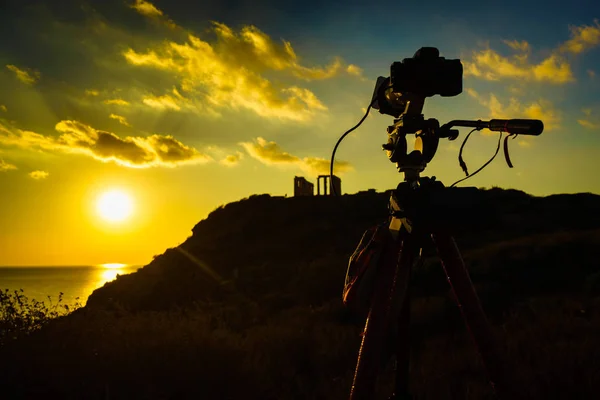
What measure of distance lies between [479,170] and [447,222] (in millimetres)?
606

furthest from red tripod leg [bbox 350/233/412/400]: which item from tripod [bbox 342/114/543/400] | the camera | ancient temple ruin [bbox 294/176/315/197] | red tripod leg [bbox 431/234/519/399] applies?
ancient temple ruin [bbox 294/176/315/197]

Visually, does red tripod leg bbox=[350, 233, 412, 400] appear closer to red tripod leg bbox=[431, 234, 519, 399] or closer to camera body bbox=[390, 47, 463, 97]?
red tripod leg bbox=[431, 234, 519, 399]

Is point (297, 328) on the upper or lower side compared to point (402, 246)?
lower

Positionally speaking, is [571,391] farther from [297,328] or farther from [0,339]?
[0,339]

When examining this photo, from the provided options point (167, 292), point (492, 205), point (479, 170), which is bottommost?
point (167, 292)

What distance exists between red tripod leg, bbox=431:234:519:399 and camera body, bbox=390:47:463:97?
0.88 metres

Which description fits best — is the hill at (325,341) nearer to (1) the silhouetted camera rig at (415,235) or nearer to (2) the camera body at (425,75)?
(1) the silhouetted camera rig at (415,235)

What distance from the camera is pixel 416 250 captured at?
2.54m

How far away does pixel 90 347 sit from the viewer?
5.23 meters

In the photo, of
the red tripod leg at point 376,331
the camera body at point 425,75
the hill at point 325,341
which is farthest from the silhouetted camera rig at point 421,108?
the red tripod leg at point 376,331

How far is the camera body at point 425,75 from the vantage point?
8.17 feet

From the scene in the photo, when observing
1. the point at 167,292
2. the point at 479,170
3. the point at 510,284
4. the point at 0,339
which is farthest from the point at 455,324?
the point at 167,292

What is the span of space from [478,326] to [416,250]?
520 millimetres

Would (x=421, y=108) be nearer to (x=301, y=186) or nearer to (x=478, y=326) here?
(x=478, y=326)
